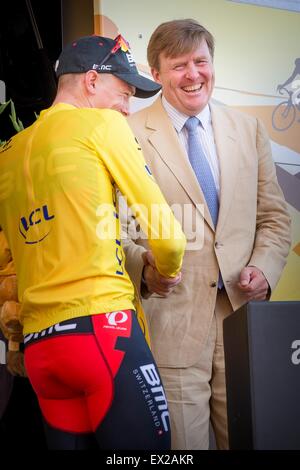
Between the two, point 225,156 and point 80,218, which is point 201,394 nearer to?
point 225,156

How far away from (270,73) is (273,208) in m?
0.76

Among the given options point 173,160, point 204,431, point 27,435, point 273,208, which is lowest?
point 27,435

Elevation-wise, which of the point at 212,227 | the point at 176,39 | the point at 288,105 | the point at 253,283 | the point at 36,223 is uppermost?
the point at 176,39

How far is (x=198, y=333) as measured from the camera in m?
2.54

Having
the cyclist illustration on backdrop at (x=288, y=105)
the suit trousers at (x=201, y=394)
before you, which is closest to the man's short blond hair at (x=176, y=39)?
the cyclist illustration on backdrop at (x=288, y=105)

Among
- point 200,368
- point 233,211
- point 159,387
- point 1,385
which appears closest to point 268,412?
point 159,387

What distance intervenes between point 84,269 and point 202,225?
0.94 meters

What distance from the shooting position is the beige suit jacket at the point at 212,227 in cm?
255

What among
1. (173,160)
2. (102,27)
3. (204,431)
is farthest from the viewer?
(102,27)

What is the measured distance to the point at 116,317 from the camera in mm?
1737

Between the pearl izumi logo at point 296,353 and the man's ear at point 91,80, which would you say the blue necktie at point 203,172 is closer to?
the man's ear at point 91,80

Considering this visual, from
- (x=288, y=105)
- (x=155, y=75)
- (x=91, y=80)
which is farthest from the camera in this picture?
(x=288, y=105)

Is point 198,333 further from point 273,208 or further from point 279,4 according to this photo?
point 279,4

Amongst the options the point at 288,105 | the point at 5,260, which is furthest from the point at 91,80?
the point at 288,105
